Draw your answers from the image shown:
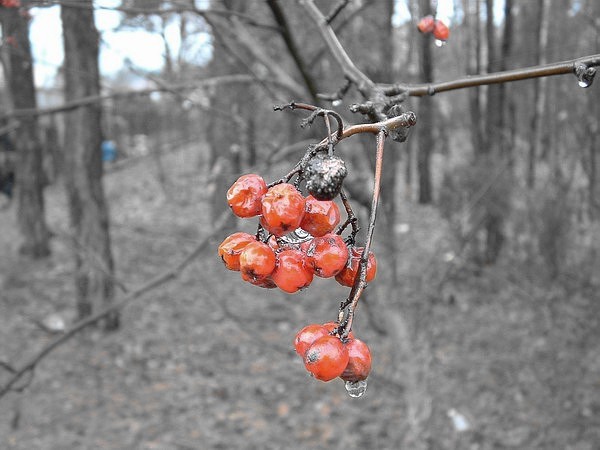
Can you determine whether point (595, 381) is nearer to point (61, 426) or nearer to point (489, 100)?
point (489, 100)

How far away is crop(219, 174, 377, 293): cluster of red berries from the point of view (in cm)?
102

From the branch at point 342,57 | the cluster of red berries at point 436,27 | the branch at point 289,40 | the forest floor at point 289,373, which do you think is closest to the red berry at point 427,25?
the cluster of red berries at point 436,27

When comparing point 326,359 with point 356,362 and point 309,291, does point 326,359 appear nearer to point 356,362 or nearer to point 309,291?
point 356,362

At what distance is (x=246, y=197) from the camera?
1085 mm

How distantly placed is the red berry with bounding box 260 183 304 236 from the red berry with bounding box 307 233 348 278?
0.09 meters

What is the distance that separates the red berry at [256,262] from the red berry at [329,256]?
0.08m

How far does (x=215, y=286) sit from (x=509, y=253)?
14.4ft

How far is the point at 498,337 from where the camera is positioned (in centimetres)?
668

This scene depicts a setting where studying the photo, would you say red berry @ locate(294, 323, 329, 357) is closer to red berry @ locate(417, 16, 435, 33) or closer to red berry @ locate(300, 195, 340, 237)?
red berry @ locate(300, 195, 340, 237)

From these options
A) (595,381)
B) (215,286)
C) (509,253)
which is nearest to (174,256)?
(215,286)

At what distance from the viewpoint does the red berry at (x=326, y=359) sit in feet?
3.26

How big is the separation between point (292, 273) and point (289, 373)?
217 inches

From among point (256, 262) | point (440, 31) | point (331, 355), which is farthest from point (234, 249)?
point (440, 31)

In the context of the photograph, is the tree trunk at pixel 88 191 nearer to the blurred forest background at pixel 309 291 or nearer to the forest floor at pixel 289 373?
the blurred forest background at pixel 309 291
